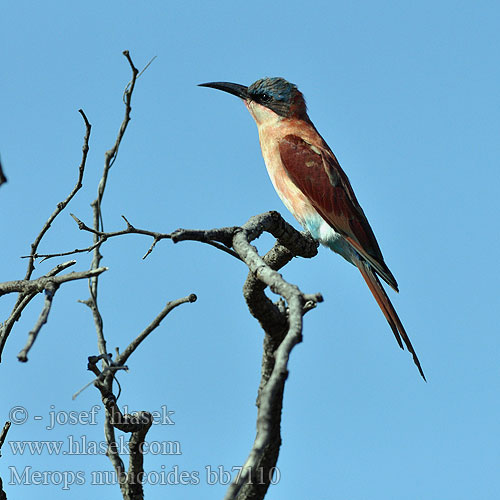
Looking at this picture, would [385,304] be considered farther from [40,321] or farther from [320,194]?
[40,321]

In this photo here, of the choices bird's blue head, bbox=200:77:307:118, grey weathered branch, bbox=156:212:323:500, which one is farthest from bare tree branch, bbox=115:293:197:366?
bird's blue head, bbox=200:77:307:118

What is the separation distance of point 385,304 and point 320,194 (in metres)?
0.92

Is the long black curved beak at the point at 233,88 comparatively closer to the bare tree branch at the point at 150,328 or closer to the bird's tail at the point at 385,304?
the bird's tail at the point at 385,304

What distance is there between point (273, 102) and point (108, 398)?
340 centimetres

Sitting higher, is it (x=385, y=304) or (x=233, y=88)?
(x=233, y=88)

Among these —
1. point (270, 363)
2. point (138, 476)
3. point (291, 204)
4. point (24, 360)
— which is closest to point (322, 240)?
point (291, 204)

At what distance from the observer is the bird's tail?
13.3ft

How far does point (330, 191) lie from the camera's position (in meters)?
4.91

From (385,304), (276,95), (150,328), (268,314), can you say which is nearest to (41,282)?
(150,328)

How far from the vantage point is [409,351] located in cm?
398

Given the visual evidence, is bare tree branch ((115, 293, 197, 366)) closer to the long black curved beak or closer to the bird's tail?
the bird's tail

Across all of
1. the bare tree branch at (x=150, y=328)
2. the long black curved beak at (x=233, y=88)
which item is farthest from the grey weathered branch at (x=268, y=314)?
the long black curved beak at (x=233, y=88)

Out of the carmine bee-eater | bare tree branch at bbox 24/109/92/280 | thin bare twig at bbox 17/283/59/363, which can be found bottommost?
thin bare twig at bbox 17/283/59/363

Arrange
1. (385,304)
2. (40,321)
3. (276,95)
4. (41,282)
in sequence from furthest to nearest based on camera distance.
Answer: (276,95) → (385,304) → (41,282) → (40,321)
